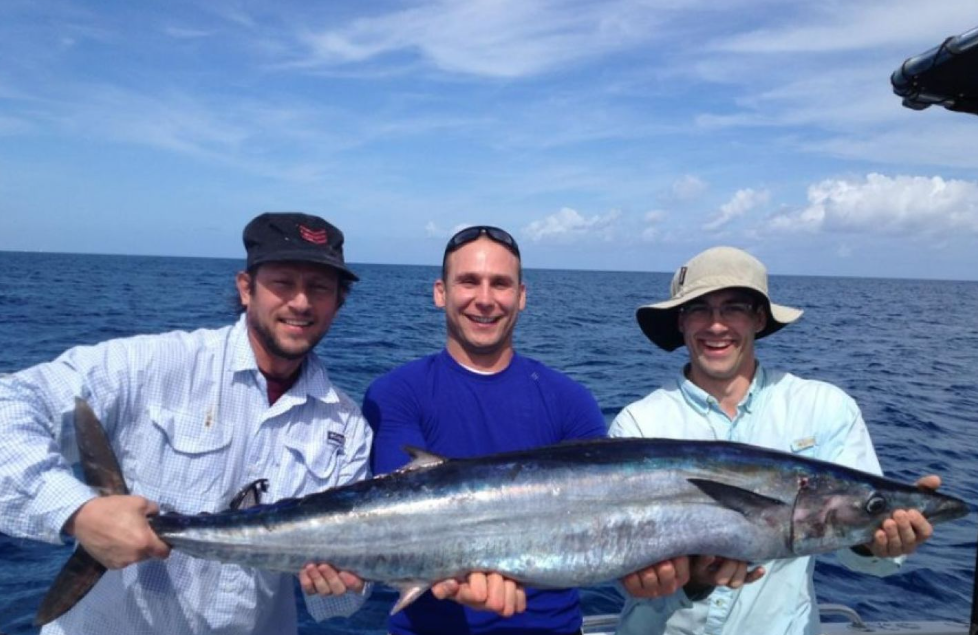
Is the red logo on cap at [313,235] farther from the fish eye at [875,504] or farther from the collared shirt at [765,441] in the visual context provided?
the fish eye at [875,504]

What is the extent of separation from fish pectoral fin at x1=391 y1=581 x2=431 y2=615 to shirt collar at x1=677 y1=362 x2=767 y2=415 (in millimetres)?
1634

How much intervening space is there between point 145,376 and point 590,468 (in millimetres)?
2088

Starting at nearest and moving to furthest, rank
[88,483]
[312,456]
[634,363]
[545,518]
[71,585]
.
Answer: [71,585], [88,483], [545,518], [312,456], [634,363]

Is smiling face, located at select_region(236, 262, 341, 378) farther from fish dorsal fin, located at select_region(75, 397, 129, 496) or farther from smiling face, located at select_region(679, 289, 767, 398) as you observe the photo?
smiling face, located at select_region(679, 289, 767, 398)

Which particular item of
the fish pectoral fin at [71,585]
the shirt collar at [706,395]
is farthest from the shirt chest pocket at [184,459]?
the shirt collar at [706,395]

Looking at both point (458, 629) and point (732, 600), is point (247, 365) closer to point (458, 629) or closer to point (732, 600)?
point (458, 629)

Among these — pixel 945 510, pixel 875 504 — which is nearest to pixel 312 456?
pixel 875 504

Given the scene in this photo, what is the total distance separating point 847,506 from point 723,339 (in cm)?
95

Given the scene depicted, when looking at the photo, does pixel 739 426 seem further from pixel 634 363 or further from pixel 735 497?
pixel 634 363

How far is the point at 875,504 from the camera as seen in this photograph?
3301mm

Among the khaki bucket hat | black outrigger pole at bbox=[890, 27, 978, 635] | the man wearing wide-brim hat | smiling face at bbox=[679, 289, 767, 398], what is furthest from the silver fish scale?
black outrigger pole at bbox=[890, 27, 978, 635]

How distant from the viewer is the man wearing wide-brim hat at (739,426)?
331 centimetres

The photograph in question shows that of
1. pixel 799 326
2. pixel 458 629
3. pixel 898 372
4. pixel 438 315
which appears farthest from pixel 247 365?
pixel 799 326

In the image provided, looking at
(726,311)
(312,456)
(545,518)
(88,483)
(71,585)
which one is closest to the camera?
(71,585)
